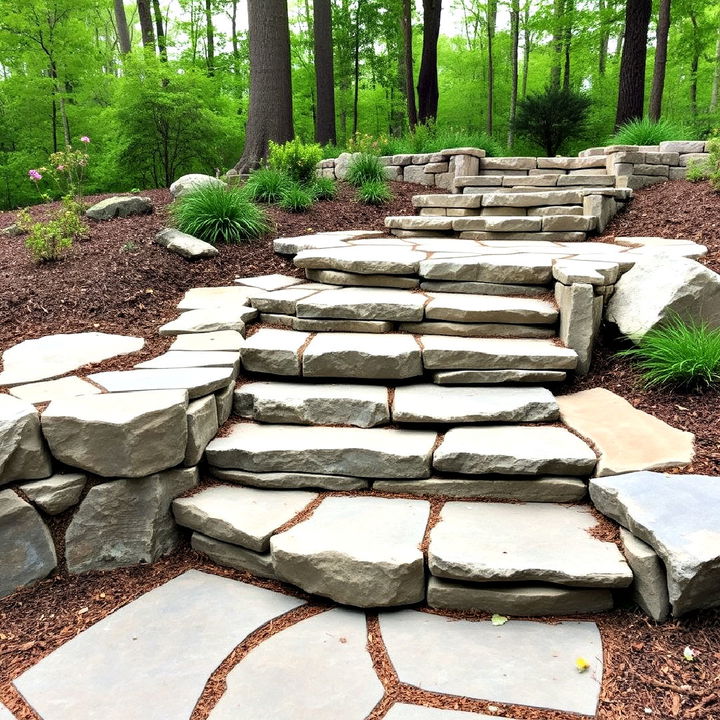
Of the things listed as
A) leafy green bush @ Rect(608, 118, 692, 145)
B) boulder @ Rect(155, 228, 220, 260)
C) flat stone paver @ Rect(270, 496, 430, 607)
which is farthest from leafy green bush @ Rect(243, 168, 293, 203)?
flat stone paver @ Rect(270, 496, 430, 607)

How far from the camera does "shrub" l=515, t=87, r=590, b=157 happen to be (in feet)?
30.3

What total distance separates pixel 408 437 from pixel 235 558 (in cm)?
86

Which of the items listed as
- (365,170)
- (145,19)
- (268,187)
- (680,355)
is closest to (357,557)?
(680,355)

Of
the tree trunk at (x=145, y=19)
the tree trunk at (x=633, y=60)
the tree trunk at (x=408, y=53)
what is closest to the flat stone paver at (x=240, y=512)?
the tree trunk at (x=633, y=60)

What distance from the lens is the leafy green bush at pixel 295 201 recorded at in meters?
5.56

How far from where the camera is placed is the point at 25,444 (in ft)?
6.85

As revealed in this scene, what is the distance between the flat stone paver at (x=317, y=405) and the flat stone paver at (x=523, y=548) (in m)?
0.60

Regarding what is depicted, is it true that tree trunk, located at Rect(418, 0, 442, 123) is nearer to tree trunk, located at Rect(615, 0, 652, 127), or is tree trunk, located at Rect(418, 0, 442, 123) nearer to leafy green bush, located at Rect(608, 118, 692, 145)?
tree trunk, located at Rect(615, 0, 652, 127)

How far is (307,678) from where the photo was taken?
1694mm

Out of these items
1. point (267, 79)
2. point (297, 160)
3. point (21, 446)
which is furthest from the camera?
point (267, 79)

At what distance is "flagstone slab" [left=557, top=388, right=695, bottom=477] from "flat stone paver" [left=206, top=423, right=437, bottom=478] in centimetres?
68

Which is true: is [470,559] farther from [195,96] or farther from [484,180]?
[195,96]

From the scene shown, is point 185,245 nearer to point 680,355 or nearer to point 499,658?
point 680,355

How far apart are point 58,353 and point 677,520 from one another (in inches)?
113
